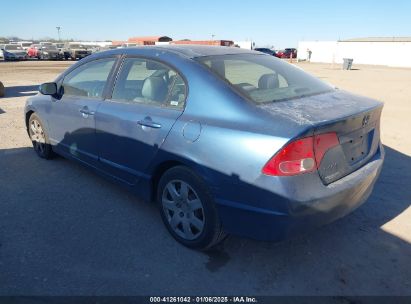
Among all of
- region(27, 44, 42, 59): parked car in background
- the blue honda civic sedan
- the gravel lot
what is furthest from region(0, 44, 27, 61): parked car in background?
the blue honda civic sedan

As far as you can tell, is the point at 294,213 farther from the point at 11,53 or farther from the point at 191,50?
the point at 11,53

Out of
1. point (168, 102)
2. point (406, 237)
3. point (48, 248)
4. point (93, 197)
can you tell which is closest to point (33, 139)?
point (93, 197)

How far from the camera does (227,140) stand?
258cm

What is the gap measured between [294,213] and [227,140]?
Result: 691 mm

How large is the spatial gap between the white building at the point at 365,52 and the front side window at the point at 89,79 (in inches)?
1775

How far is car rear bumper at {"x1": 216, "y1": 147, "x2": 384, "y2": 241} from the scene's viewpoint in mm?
2439

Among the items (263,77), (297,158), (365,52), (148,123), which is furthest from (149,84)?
(365,52)

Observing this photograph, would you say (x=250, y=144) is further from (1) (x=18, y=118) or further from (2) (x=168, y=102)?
(1) (x=18, y=118)

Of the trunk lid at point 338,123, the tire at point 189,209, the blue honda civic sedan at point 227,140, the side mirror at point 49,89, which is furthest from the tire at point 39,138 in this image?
the trunk lid at point 338,123

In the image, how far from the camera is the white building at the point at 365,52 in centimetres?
Result: 4356

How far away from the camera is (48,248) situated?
10.1 ft

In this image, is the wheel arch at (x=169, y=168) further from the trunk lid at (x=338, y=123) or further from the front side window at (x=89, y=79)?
the front side window at (x=89, y=79)

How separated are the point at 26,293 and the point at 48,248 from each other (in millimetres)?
571

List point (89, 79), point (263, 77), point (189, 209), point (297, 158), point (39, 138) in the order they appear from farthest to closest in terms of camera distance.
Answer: point (39, 138)
point (89, 79)
point (263, 77)
point (189, 209)
point (297, 158)
